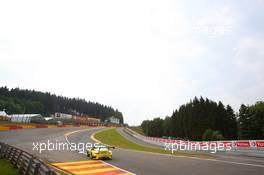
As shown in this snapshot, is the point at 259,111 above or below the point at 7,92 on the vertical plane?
below

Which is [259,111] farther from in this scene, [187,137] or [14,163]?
[14,163]

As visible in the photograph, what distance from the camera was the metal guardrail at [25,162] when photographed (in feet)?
38.5

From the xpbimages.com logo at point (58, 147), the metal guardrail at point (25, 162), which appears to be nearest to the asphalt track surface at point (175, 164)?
the metal guardrail at point (25, 162)

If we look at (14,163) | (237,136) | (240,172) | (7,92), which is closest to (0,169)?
(14,163)

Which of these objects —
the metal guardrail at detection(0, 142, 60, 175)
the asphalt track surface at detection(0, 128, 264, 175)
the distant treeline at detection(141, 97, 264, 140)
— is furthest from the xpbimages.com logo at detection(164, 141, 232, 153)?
the distant treeline at detection(141, 97, 264, 140)

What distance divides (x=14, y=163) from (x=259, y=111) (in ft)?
213

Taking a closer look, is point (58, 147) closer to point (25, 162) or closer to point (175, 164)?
point (25, 162)

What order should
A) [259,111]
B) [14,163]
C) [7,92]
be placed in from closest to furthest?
[14,163]
[259,111]
[7,92]

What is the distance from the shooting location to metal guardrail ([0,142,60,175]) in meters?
11.7

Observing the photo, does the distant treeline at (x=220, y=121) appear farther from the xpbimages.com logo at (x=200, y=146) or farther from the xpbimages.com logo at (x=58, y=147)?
the xpbimages.com logo at (x=58, y=147)

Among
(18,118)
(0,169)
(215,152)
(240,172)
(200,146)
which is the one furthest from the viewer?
(18,118)

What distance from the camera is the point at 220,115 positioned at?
74875 mm

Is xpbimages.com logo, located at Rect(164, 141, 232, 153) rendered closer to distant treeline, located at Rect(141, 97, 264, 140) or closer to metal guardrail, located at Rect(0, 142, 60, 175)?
metal guardrail, located at Rect(0, 142, 60, 175)

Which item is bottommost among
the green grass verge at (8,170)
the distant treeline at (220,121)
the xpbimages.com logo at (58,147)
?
the green grass verge at (8,170)
